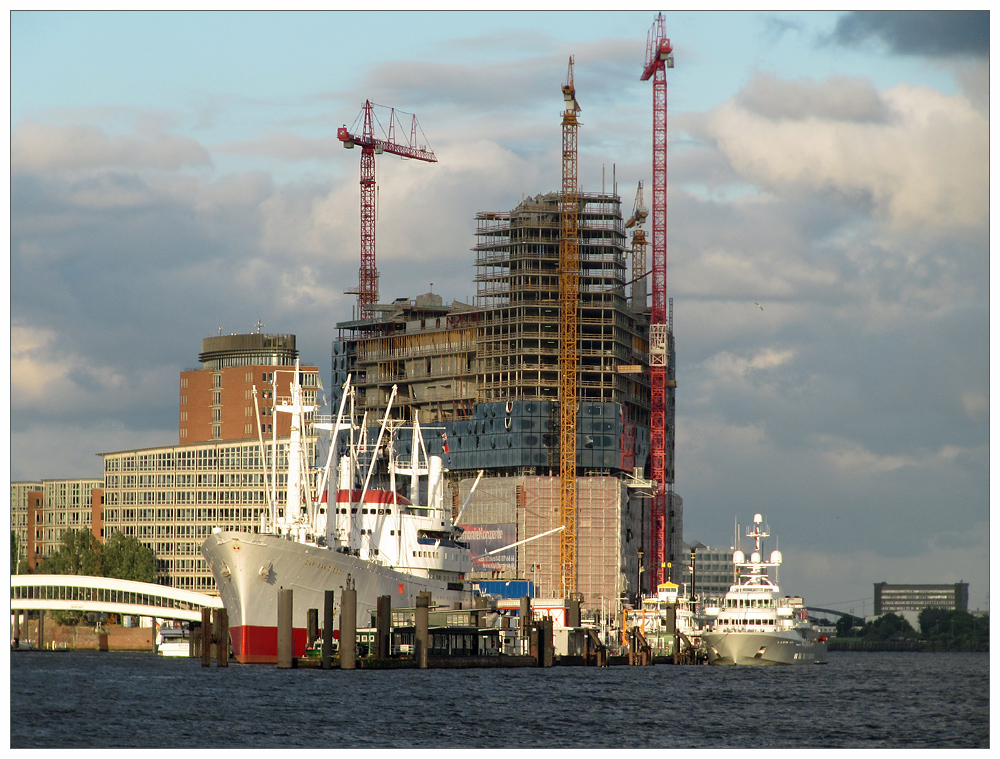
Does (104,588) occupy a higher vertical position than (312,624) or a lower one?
lower

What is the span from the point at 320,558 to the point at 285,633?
1492cm

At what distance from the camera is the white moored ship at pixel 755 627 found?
470 feet

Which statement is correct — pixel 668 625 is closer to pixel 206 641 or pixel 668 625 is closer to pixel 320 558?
pixel 320 558

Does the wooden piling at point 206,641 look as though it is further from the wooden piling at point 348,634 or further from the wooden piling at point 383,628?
the wooden piling at point 348,634

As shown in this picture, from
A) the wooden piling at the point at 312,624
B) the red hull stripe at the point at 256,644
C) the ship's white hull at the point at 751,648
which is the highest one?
the wooden piling at the point at 312,624

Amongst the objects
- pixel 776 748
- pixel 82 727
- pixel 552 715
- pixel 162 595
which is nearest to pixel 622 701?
pixel 552 715

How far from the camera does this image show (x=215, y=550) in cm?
12700

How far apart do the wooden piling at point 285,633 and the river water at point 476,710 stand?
1390mm

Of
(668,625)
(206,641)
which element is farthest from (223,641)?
(668,625)

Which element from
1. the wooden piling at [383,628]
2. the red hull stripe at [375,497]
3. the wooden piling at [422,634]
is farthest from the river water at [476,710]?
the red hull stripe at [375,497]

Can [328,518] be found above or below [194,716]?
above

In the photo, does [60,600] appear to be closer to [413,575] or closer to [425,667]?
[413,575]

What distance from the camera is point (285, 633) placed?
11194cm
